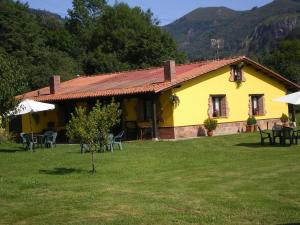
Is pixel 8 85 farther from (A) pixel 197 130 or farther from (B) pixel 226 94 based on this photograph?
(B) pixel 226 94

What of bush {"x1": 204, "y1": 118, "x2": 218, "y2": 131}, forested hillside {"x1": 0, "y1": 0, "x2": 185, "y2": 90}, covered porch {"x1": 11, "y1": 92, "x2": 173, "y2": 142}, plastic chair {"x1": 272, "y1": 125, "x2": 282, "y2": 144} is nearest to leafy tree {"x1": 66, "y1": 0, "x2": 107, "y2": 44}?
forested hillside {"x1": 0, "y1": 0, "x2": 185, "y2": 90}

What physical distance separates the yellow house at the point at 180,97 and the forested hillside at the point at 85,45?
1768cm

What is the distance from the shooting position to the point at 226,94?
91.5 ft

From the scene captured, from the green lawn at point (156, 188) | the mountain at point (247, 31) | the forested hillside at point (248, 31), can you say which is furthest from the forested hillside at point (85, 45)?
the mountain at point (247, 31)

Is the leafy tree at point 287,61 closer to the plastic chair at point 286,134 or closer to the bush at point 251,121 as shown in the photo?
the bush at point 251,121

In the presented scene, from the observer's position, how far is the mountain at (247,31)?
143m

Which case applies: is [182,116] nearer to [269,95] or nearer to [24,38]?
[269,95]

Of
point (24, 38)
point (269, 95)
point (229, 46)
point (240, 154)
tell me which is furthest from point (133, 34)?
point (229, 46)

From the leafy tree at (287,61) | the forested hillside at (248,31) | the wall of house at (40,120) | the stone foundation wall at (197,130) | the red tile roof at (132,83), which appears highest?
the forested hillside at (248,31)

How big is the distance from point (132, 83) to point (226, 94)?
191 inches

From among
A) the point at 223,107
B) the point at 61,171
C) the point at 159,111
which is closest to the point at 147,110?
the point at 159,111

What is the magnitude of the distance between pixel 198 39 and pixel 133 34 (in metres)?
98.4

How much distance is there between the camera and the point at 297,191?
392 inches

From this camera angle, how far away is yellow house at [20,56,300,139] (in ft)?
82.6
